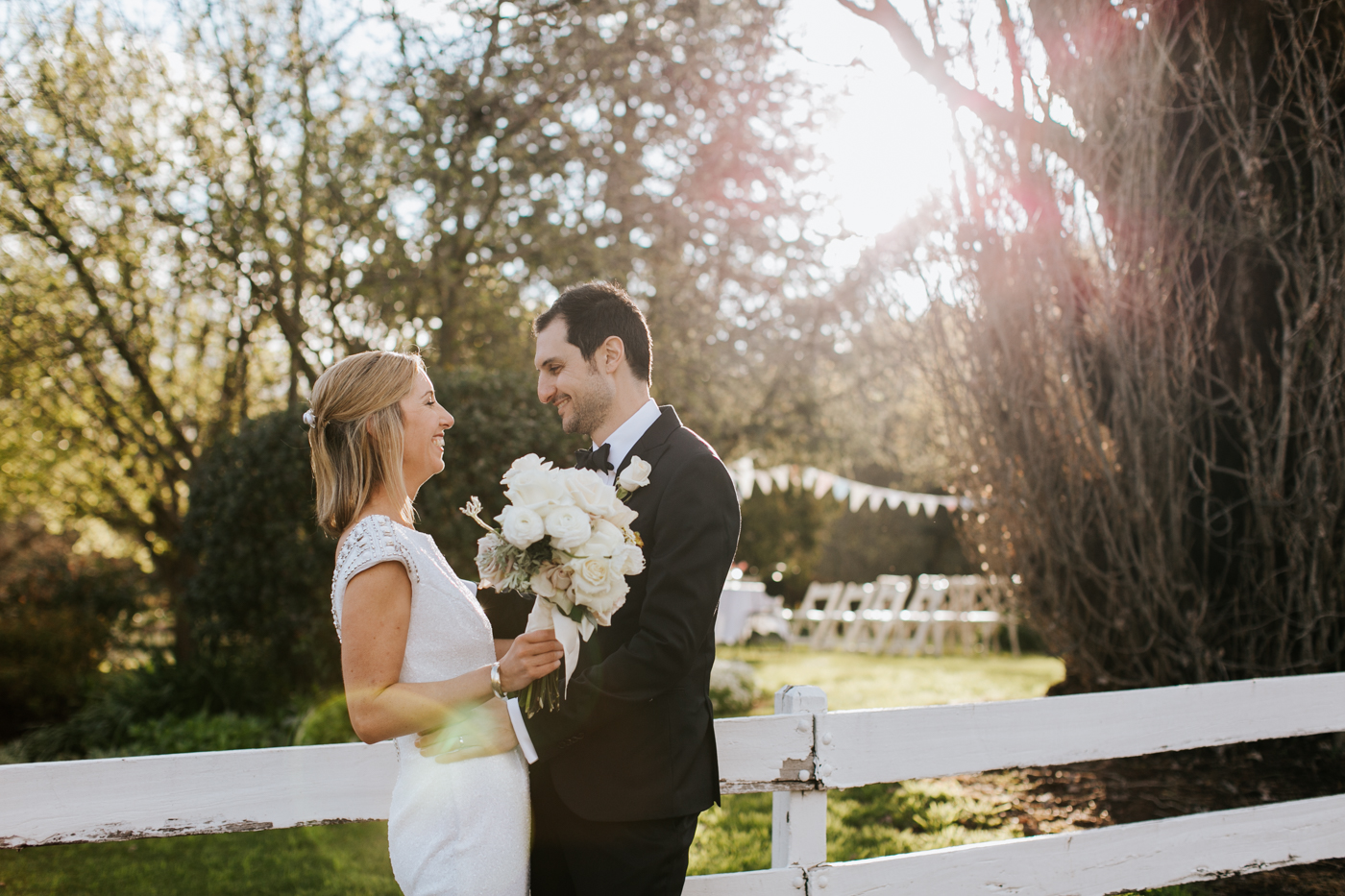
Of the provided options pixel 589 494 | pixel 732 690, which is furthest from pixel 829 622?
pixel 589 494

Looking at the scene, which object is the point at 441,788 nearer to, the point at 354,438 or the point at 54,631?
the point at 354,438

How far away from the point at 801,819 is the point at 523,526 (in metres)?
1.54

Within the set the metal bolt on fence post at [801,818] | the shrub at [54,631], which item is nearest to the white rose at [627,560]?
the metal bolt on fence post at [801,818]

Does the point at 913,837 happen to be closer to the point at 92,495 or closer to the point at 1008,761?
the point at 1008,761

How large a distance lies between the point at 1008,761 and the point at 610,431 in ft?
6.25

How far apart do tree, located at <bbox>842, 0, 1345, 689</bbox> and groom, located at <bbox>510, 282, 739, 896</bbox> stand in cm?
394

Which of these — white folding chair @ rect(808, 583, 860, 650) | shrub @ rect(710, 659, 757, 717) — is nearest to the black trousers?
shrub @ rect(710, 659, 757, 717)

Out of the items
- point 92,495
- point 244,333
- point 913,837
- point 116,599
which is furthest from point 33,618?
point 913,837

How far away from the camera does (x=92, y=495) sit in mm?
10875

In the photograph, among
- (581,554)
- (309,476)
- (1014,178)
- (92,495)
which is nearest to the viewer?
(581,554)

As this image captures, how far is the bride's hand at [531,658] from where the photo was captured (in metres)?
1.86

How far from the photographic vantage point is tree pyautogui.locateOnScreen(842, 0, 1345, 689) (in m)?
5.15

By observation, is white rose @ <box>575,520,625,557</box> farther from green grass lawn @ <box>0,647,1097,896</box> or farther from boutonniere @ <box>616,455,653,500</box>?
green grass lawn @ <box>0,647,1097,896</box>

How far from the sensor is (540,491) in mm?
1824
